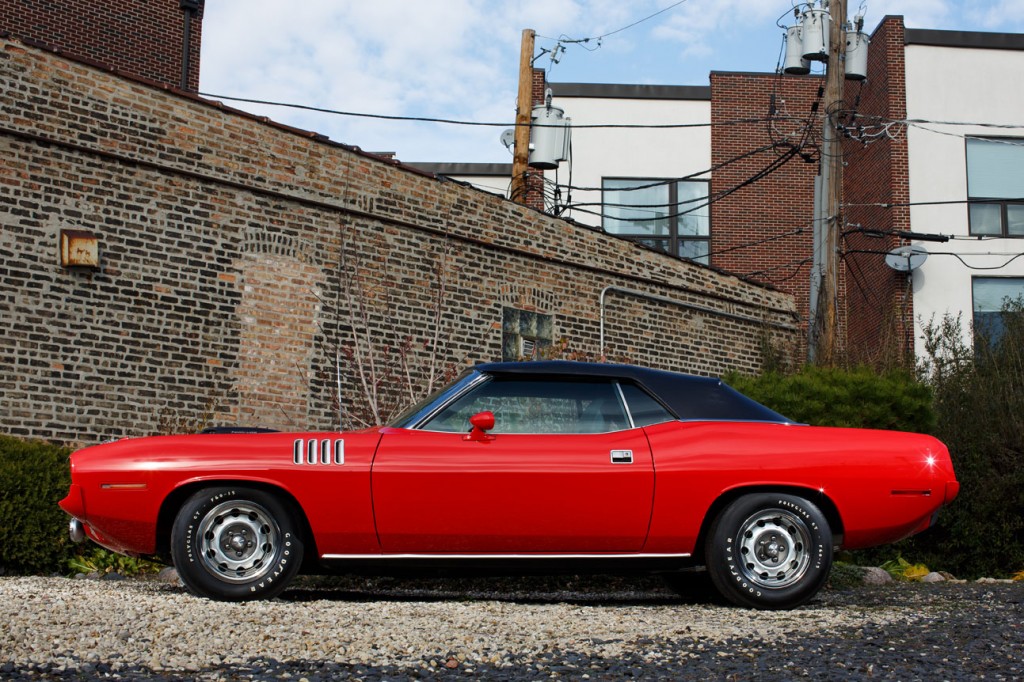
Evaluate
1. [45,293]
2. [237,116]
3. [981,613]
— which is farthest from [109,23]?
[981,613]

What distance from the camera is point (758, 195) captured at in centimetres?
2897

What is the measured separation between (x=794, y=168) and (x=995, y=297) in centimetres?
622

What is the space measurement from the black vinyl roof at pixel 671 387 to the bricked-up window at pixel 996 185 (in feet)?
63.9

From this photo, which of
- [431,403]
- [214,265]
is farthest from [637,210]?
[431,403]

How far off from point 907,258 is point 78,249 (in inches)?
663

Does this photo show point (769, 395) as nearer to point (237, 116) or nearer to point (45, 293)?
point (237, 116)

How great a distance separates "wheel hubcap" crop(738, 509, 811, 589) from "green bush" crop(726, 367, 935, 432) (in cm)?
731

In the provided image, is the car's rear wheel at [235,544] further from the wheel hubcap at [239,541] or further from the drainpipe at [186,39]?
the drainpipe at [186,39]

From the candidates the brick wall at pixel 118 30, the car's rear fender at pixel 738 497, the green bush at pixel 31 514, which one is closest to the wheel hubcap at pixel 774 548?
the car's rear fender at pixel 738 497

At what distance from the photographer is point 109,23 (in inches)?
806

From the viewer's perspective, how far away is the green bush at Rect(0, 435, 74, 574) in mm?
9805

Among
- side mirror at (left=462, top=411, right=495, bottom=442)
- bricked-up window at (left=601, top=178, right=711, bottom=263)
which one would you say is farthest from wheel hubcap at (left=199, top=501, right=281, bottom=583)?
bricked-up window at (left=601, top=178, right=711, bottom=263)

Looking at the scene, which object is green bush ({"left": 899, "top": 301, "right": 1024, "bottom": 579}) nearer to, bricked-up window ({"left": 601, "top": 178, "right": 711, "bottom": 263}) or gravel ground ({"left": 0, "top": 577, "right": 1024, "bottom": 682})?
gravel ground ({"left": 0, "top": 577, "right": 1024, "bottom": 682})

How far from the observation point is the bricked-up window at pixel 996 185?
81.6 ft
